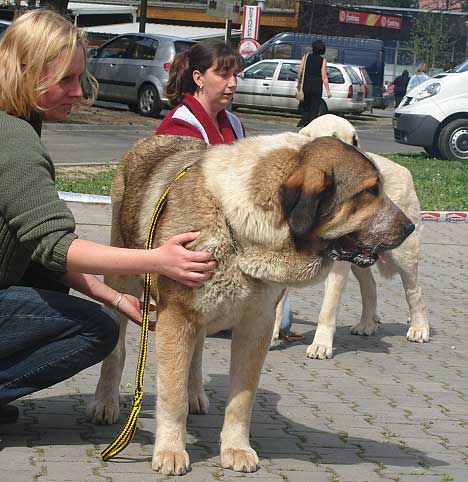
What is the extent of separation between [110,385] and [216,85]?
2253mm

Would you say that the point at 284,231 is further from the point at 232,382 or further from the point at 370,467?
the point at 370,467

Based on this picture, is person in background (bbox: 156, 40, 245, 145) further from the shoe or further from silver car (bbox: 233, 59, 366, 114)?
silver car (bbox: 233, 59, 366, 114)

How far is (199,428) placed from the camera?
5.27 m

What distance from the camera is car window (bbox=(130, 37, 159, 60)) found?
2800 cm

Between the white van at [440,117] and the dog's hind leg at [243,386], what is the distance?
17010 mm

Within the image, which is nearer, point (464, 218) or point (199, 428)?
point (199, 428)

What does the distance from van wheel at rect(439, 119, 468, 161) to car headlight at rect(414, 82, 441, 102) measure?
70 cm

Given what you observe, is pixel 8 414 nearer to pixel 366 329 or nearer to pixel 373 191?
pixel 373 191

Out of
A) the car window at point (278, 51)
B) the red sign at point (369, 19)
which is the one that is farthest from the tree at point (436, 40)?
the car window at point (278, 51)

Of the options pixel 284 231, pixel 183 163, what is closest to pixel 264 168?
pixel 284 231

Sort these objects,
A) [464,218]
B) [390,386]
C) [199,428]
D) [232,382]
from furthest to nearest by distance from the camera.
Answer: [464,218] → [390,386] → [199,428] → [232,382]

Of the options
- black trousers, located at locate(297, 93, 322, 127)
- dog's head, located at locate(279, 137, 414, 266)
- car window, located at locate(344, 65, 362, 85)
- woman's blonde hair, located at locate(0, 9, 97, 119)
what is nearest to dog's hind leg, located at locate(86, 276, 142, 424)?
woman's blonde hair, located at locate(0, 9, 97, 119)

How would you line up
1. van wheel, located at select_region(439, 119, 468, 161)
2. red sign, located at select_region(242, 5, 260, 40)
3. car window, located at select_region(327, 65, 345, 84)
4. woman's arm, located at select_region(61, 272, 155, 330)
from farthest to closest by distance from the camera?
car window, located at select_region(327, 65, 345, 84) < red sign, located at select_region(242, 5, 260, 40) < van wheel, located at select_region(439, 119, 468, 161) < woman's arm, located at select_region(61, 272, 155, 330)

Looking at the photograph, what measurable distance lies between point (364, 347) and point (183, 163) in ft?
10.5
